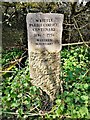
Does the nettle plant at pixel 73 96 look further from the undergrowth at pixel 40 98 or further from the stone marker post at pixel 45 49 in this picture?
the stone marker post at pixel 45 49

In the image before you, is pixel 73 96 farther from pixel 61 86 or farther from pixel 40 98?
pixel 40 98

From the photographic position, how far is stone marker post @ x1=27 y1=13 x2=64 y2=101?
8.96ft

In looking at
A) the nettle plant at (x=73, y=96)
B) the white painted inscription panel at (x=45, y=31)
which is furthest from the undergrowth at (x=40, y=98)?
the white painted inscription panel at (x=45, y=31)

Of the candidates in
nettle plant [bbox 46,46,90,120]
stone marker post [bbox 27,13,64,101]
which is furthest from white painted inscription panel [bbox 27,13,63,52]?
nettle plant [bbox 46,46,90,120]

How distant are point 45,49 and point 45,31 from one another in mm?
165

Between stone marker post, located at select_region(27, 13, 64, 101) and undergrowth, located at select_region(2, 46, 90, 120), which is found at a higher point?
stone marker post, located at select_region(27, 13, 64, 101)

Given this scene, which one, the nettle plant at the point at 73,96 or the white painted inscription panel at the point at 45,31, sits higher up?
the white painted inscription panel at the point at 45,31

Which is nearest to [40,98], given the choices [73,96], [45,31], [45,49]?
[73,96]

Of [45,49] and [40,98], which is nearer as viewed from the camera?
[45,49]

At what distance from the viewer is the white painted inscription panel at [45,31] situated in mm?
2721

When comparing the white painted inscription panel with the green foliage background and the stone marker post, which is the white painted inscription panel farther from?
the green foliage background

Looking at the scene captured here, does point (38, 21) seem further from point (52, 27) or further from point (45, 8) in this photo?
point (45, 8)

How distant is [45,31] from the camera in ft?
9.02

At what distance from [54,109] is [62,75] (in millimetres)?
404
